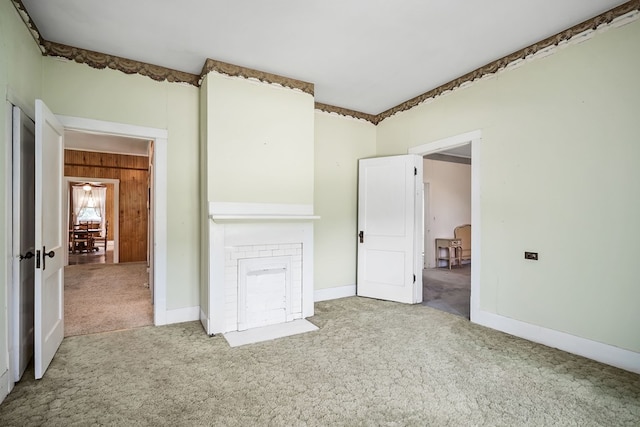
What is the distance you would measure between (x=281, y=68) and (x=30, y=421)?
3461 millimetres

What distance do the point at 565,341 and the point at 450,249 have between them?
4388 millimetres

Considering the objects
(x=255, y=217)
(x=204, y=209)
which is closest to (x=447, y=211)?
(x=255, y=217)

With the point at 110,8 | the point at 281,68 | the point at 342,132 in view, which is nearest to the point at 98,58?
the point at 110,8

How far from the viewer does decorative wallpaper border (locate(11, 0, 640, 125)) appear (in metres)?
2.46

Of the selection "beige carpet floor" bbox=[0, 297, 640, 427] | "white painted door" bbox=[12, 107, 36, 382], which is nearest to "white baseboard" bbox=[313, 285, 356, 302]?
"beige carpet floor" bbox=[0, 297, 640, 427]

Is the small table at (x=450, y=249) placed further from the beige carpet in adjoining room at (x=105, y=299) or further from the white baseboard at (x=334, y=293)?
the beige carpet in adjoining room at (x=105, y=299)

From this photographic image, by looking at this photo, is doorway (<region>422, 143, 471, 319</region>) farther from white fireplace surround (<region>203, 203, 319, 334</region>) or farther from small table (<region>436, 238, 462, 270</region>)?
white fireplace surround (<region>203, 203, 319, 334</region>)

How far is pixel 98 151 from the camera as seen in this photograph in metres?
7.46

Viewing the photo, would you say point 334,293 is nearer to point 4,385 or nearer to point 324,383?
point 324,383

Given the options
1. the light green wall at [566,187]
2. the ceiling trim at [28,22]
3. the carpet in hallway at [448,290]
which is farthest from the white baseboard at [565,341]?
the ceiling trim at [28,22]

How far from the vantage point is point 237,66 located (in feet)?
10.9

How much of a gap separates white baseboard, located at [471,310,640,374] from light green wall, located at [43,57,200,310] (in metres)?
3.29

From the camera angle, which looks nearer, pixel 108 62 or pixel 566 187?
pixel 566 187

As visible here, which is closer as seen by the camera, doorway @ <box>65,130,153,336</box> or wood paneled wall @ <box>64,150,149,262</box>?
doorway @ <box>65,130,153,336</box>
